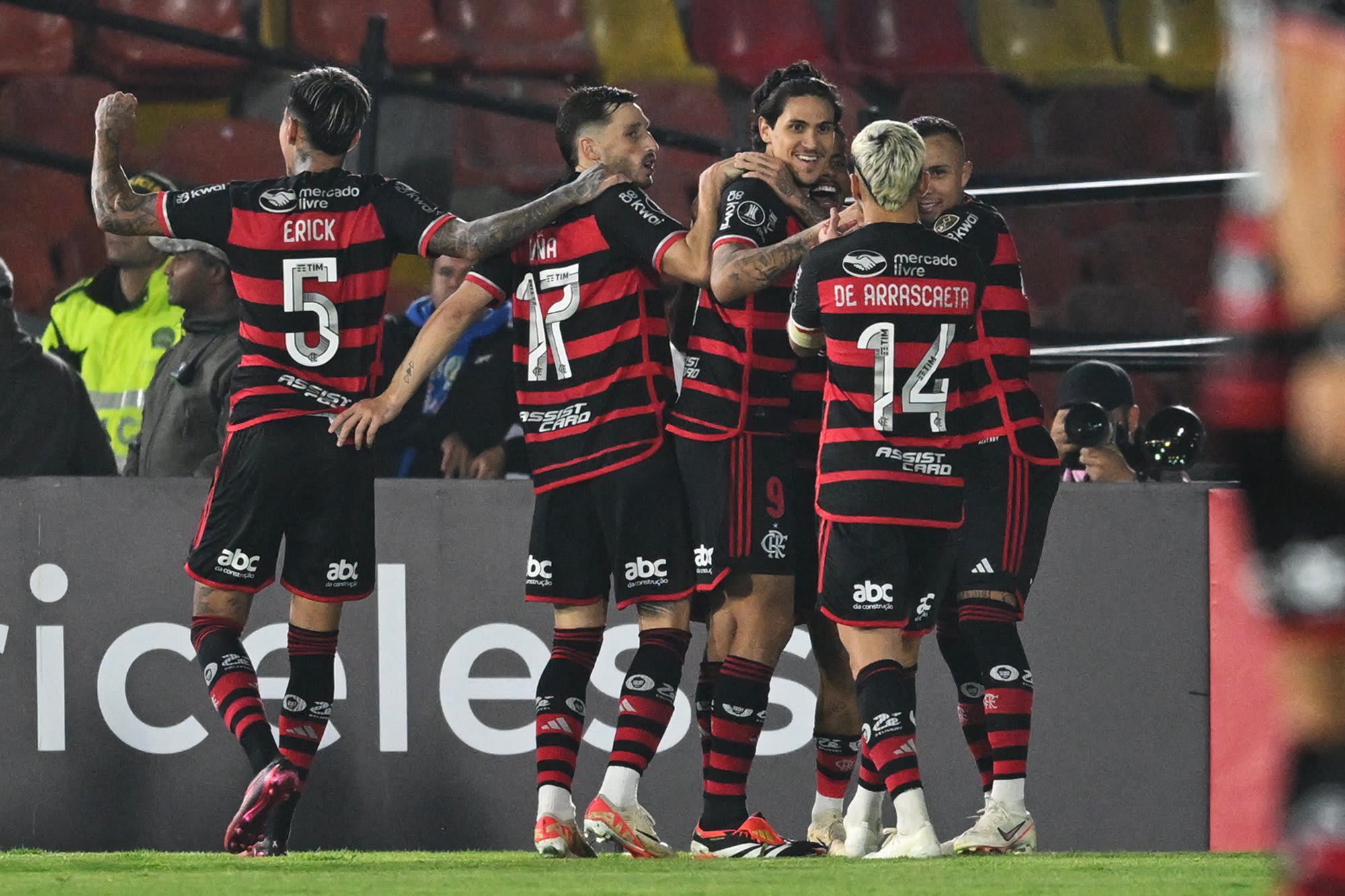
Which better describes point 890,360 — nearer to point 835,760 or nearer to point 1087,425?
point 835,760

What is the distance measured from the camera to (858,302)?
5094mm

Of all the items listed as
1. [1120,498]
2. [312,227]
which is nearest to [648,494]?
[312,227]

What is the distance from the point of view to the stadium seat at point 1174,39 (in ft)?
37.9

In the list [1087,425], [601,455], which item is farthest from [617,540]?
[1087,425]

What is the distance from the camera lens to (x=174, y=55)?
11.0m

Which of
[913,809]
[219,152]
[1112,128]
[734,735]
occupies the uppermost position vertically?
[1112,128]

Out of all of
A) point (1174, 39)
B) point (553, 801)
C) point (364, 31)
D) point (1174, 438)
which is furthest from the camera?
point (1174, 39)

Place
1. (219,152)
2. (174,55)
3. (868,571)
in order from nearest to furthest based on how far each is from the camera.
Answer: (868,571) → (219,152) → (174,55)

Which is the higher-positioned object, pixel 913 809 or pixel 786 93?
pixel 786 93

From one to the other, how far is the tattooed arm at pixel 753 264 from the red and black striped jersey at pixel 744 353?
0.37 ft

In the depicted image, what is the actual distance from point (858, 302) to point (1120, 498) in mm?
1738

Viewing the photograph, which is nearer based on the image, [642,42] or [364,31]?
[364,31]

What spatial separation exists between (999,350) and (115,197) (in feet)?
7.92

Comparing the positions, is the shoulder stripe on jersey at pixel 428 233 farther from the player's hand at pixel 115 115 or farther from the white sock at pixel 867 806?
the white sock at pixel 867 806
